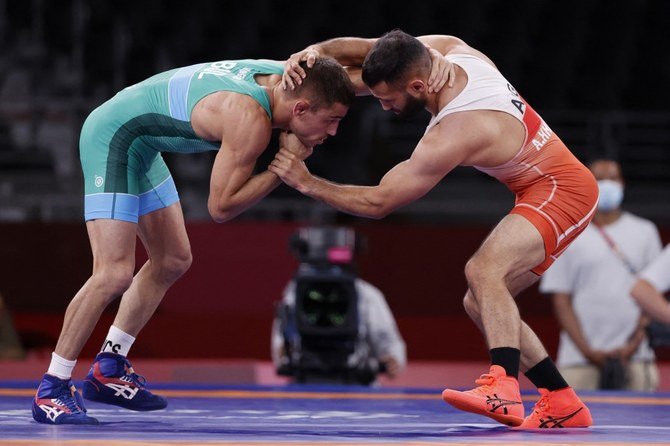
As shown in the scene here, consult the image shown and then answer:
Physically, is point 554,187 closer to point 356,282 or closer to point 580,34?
point 356,282

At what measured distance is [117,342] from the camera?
15.2ft

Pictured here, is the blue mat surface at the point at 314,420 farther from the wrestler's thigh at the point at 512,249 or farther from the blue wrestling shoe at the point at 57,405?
the wrestler's thigh at the point at 512,249

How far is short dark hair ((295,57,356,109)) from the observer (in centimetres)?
424

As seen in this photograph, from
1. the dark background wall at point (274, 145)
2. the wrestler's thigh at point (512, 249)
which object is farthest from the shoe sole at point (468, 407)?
the dark background wall at point (274, 145)

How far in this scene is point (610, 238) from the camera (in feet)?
20.7

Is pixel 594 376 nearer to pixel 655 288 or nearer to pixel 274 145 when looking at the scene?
pixel 655 288

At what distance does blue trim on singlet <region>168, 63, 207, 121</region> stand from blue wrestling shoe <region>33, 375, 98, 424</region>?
1041 millimetres

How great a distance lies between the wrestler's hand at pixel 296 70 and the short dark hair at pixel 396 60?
0.21 m

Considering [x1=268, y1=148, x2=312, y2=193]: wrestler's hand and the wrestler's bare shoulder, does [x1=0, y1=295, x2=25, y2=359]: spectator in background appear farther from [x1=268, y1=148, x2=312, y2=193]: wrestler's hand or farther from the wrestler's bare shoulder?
the wrestler's bare shoulder

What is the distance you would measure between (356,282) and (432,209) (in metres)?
3.27

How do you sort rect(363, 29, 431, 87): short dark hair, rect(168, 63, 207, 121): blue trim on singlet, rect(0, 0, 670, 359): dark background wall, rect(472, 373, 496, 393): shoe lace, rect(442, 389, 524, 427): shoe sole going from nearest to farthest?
rect(442, 389, 524, 427): shoe sole, rect(472, 373, 496, 393): shoe lace, rect(363, 29, 431, 87): short dark hair, rect(168, 63, 207, 121): blue trim on singlet, rect(0, 0, 670, 359): dark background wall

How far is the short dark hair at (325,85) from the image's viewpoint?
13.9ft

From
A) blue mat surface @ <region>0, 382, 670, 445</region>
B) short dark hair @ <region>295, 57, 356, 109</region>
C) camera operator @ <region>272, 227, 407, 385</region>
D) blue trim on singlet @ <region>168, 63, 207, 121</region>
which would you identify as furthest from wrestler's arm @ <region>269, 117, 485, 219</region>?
camera operator @ <region>272, 227, 407, 385</region>

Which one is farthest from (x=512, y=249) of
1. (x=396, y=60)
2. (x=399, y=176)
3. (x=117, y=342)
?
(x=117, y=342)
